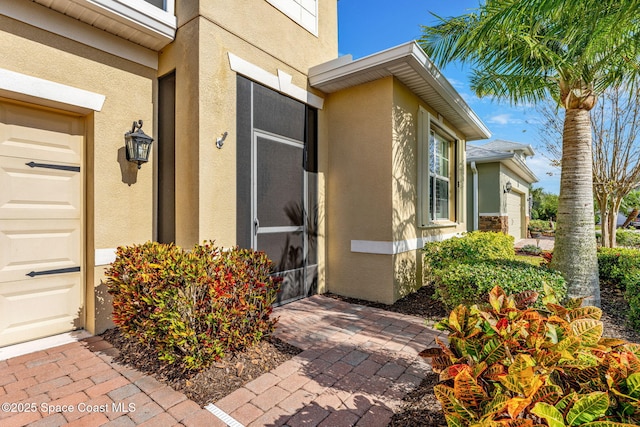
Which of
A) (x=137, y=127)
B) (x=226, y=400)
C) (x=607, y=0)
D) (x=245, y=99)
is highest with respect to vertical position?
(x=607, y=0)

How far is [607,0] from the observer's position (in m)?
3.35

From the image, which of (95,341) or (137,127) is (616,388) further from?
(137,127)

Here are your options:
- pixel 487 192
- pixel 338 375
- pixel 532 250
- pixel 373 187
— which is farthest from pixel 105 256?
pixel 532 250

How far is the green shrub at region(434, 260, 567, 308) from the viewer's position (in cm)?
349

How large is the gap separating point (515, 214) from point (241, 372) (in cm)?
1575

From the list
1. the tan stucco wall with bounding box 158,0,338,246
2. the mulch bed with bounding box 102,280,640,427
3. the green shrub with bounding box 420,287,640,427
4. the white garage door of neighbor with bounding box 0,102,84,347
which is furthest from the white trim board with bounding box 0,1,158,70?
the green shrub with bounding box 420,287,640,427

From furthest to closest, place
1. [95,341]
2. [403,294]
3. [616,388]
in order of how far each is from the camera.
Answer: [403,294] → [95,341] → [616,388]

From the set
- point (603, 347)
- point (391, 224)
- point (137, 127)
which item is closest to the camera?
point (603, 347)

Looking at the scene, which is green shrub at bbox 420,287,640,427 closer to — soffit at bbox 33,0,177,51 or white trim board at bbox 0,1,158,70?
soffit at bbox 33,0,177,51

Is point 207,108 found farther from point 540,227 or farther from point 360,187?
point 540,227

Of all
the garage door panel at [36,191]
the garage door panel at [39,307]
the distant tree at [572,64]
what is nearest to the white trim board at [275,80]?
the garage door panel at [36,191]

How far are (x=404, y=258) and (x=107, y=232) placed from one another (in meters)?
4.43

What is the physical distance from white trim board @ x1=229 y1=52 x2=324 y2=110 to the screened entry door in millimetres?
736

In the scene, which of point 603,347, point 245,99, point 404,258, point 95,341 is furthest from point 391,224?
point 95,341
